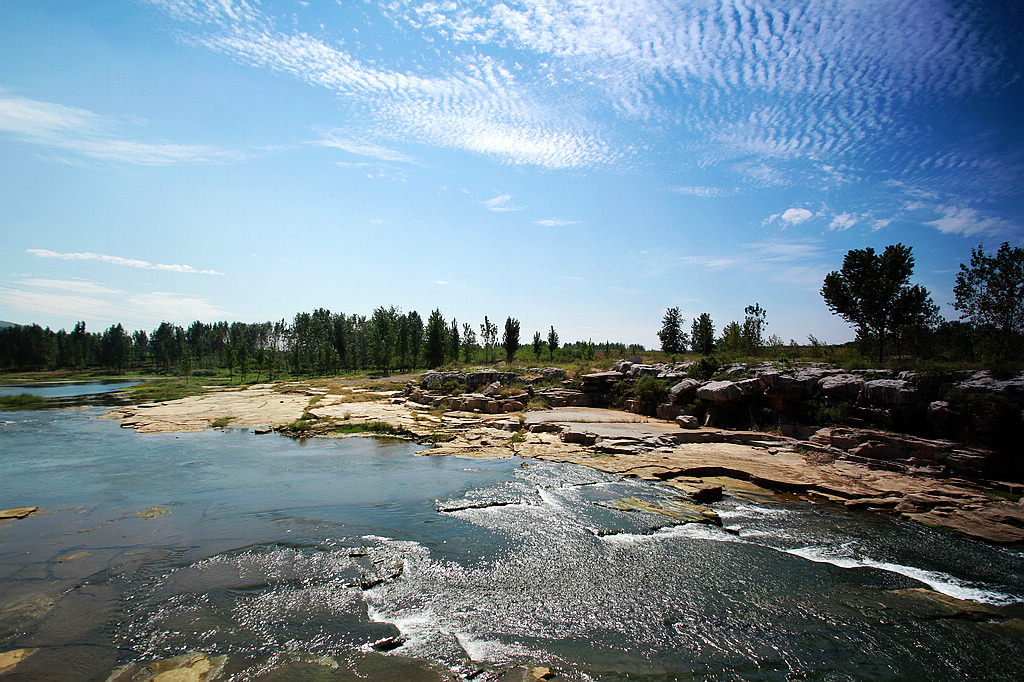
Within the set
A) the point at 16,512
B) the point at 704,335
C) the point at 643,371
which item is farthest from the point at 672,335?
the point at 16,512

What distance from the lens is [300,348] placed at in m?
90.1

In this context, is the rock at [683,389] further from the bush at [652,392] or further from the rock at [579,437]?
Answer: the rock at [579,437]

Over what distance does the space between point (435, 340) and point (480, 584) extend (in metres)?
58.5

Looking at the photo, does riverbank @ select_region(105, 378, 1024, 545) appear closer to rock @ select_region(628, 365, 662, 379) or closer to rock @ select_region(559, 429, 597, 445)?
rock @ select_region(559, 429, 597, 445)

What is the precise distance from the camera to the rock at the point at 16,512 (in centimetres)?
1059

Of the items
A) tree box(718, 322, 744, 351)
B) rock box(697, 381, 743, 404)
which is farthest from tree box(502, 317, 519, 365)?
rock box(697, 381, 743, 404)

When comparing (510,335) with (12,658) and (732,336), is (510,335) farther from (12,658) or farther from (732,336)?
(12,658)

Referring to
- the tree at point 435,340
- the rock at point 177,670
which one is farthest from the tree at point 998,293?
the tree at point 435,340

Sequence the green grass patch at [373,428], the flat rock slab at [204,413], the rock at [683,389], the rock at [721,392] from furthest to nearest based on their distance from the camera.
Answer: the flat rock slab at [204,413], the rock at [683,389], the green grass patch at [373,428], the rock at [721,392]

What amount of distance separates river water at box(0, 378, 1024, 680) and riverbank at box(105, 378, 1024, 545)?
1007 millimetres

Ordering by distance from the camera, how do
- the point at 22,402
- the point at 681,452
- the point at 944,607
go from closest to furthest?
the point at 944,607 < the point at 681,452 < the point at 22,402

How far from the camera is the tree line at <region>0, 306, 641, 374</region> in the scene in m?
68.1

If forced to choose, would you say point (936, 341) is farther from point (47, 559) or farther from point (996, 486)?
point (47, 559)

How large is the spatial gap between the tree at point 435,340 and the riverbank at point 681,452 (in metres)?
34.7
